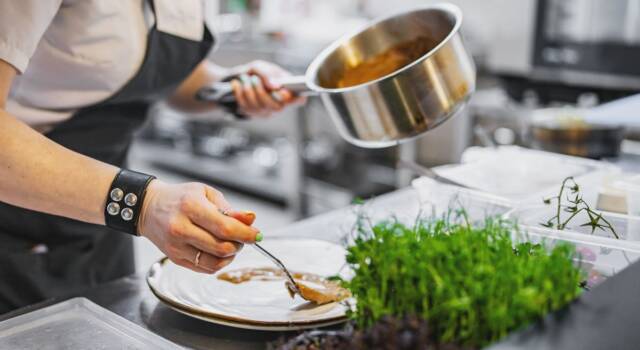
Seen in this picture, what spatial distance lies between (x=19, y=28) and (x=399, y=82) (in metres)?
0.54

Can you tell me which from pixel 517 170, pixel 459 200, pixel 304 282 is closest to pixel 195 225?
pixel 304 282

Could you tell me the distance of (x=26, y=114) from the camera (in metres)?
1.38

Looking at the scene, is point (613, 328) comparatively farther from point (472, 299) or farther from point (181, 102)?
point (181, 102)

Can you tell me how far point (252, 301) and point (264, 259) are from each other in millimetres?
180

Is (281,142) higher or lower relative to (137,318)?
lower

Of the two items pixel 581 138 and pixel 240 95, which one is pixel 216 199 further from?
pixel 581 138

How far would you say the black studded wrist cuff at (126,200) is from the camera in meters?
1.00

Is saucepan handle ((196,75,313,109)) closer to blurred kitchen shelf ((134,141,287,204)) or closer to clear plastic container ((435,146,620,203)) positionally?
clear plastic container ((435,146,620,203))

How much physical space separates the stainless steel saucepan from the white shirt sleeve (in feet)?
1.44

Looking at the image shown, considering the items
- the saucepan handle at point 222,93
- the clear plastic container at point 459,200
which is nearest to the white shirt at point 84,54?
the saucepan handle at point 222,93

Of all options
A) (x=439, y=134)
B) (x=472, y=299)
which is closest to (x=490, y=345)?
(x=472, y=299)

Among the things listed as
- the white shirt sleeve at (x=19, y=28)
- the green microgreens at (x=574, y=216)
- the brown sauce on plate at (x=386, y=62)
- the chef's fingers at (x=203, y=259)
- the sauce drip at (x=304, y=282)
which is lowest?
the sauce drip at (x=304, y=282)

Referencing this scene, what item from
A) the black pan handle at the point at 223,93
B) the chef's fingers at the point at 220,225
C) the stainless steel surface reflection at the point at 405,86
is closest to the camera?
the chef's fingers at the point at 220,225

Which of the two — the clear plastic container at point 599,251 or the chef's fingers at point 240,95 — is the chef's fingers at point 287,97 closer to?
the chef's fingers at point 240,95
